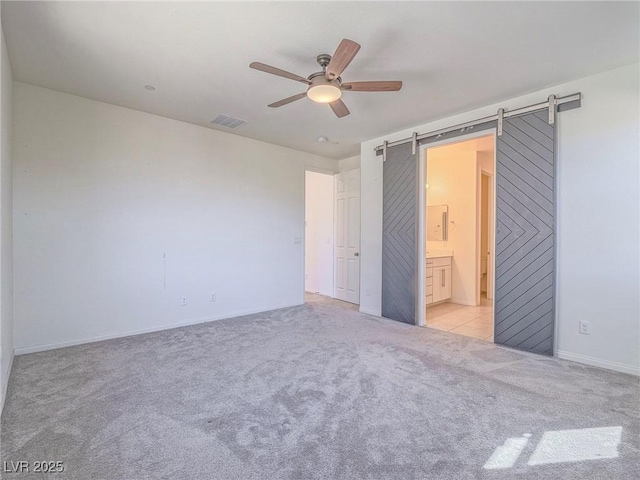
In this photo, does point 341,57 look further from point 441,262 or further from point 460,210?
point 460,210

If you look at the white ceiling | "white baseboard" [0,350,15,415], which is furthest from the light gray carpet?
the white ceiling

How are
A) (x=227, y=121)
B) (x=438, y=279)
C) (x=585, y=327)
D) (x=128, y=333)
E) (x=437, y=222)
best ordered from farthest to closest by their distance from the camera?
(x=437, y=222)
(x=438, y=279)
(x=227, y=121)
(x=128, y=333)
(x=585, y=327)

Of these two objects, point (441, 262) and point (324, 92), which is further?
point (441, 262)

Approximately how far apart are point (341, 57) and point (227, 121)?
2483 mm

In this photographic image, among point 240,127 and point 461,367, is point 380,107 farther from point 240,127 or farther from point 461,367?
point 461,367

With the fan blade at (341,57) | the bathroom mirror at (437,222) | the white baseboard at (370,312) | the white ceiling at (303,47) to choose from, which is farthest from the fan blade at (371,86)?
A: the bathroom mirror at (437,222)

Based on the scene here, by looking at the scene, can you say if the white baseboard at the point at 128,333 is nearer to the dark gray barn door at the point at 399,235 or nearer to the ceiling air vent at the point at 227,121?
the dark gray barn door at the point at 399,235

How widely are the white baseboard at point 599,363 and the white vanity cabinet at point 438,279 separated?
216cm

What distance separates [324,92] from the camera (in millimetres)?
2457

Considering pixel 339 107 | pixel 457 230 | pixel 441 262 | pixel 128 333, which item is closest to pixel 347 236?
pixel 441 262

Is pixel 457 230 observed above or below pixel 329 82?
below

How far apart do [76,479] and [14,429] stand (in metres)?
0.78

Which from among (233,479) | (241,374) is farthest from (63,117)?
(233,479)

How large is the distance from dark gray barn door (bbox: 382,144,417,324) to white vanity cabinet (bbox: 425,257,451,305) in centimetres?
87
